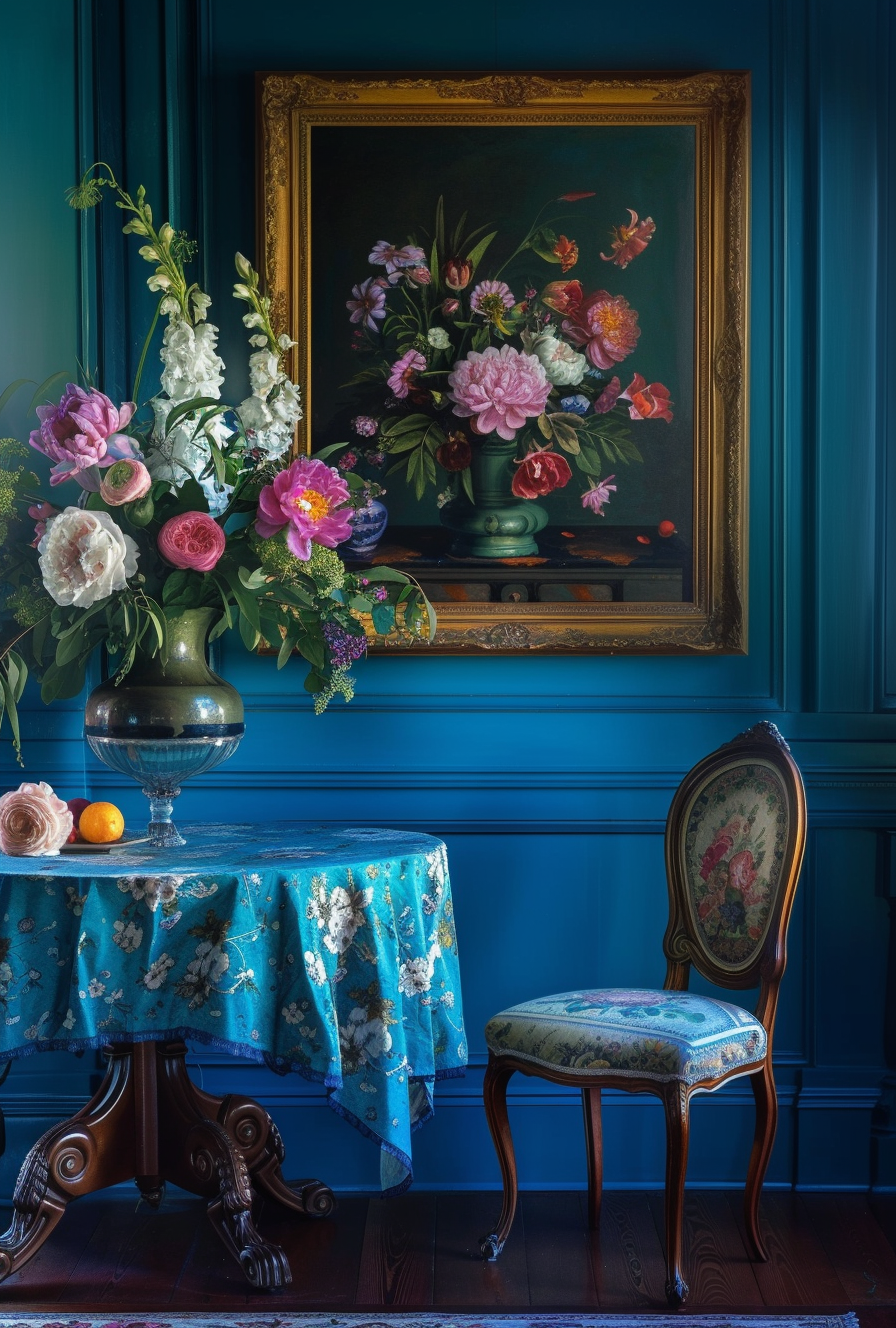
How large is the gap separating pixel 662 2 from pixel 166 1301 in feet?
9.88

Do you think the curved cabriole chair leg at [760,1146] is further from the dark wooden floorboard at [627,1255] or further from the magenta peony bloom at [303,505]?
the magenta peony bloom at [303,505]

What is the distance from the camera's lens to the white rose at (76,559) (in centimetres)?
227

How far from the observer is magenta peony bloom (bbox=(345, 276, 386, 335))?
3.00m

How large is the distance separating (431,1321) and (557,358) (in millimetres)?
2059

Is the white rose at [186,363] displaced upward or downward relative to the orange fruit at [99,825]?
upward

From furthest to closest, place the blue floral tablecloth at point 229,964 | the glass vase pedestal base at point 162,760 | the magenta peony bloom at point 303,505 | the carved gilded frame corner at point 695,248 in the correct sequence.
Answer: the carved gilded frame corner at point 695,248, the glass vase pedestal base at point 162,760, the magenta peony bloom at point 303,505, the blue floral tablecloth at point 229,964

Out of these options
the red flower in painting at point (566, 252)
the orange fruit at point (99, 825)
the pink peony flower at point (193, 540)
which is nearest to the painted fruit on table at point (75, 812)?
the orange fruit at point (99, 825)

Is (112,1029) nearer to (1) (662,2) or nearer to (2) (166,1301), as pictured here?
(2) (166,1301)

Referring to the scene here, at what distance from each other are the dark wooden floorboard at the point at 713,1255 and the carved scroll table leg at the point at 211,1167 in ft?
2.63

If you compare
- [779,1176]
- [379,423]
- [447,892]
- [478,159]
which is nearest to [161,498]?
[379,423]

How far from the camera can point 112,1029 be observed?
228 cm

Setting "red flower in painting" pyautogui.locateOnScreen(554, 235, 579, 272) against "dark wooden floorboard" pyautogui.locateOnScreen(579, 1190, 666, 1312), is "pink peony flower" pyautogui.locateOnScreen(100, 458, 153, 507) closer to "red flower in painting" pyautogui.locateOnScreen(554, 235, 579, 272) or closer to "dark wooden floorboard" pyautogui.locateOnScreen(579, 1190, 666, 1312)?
"red flower in painting" pyautogui.locateOnScreen(554, 235, 579, 272)

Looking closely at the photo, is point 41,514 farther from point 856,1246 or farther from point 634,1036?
point 856,1246

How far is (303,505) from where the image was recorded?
238 centimetres
